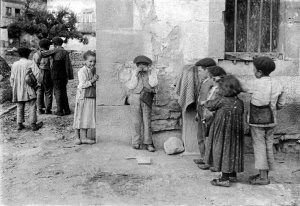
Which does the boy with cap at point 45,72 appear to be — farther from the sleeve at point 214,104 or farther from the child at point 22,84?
the sleeve at point 214,104

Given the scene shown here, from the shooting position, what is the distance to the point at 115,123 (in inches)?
233

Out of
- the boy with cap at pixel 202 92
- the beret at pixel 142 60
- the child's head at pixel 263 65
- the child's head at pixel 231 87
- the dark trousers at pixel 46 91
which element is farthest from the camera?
the dark trousers at pixel 46 91

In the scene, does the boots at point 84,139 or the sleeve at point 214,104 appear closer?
the sleeve at point 214,104

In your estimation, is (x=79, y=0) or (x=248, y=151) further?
(x=79, y=0)

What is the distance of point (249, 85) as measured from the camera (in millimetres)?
4594

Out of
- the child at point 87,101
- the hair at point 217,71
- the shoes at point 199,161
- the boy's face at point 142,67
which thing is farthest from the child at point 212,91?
the child at point 87,101

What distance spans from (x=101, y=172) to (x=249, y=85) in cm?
212

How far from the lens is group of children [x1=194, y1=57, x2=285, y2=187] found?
174 inches

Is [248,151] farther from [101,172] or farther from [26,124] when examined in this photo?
[26,124]

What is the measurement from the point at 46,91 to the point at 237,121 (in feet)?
16.2

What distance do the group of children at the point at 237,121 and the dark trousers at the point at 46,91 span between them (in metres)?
4.40

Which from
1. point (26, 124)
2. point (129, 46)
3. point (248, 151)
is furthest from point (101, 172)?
point (26, 124)

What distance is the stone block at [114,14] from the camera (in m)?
5.69

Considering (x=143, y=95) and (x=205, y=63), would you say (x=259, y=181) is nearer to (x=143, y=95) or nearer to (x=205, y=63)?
(x=205, y=63)
